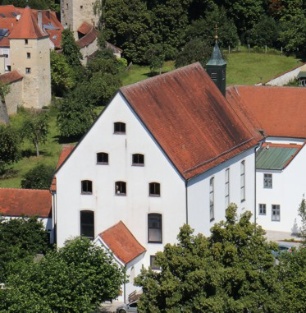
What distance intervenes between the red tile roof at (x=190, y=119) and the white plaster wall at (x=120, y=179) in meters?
0.67

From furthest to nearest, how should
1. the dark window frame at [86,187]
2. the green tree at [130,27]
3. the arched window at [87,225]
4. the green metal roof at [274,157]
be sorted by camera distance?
the green tree at [130,27] < the green metal roof at [274,157] < the arched window at [87,225] < the dark window frame at [86,187]

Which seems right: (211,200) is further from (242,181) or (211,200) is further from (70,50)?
(70,50)

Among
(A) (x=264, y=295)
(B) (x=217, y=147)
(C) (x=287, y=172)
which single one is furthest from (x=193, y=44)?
(A) (x=264, y=295)

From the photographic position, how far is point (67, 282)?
5488 centimetres

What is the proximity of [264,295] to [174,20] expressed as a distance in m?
66.7

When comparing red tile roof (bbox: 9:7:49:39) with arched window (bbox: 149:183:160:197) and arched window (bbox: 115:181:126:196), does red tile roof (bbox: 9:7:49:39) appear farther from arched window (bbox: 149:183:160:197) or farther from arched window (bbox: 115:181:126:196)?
arched window (bbox: 149:183:160:197)

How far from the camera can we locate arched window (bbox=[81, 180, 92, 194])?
210 feet

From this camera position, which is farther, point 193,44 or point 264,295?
point 193,44

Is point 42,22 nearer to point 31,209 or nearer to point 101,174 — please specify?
point 31,209

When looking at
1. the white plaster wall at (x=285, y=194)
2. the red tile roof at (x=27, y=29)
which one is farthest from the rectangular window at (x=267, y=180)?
the red tile roof at (x=27, y=29)

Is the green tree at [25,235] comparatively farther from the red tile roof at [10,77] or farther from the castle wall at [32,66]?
the castle wall at [32,66]

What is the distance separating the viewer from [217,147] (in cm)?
6606

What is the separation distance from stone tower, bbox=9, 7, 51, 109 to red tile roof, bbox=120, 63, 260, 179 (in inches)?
1538

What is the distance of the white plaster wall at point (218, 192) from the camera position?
63.7 meters
